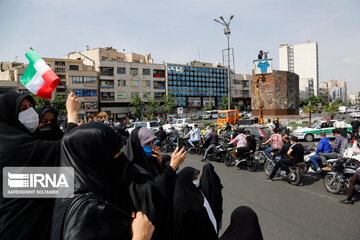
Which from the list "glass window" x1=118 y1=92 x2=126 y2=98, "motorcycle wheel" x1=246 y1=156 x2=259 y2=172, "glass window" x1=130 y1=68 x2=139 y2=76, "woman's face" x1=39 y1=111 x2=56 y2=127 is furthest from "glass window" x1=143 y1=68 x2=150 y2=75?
"woman's face" x1=39 y1=111 x2=56 y2=127

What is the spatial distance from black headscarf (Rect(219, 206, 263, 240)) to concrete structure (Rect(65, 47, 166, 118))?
5149 centimetres

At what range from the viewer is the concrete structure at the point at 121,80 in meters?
51.8

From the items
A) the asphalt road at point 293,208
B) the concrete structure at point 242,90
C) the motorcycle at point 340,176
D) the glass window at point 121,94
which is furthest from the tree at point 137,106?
the motorcycle at point 340,176

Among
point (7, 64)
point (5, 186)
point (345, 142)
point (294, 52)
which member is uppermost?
point (294, 52)

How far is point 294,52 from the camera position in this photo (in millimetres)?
137500

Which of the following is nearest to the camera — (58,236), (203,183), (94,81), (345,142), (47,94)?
(58,236)

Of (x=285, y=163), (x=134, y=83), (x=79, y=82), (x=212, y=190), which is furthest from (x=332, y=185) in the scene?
(x=134, y=83)

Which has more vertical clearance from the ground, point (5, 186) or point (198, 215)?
point (5, 186)

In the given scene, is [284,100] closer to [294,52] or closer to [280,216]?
[280,216]

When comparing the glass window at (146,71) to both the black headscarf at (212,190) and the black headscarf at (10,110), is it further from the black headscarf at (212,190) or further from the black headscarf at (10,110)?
the black headscarf at (10,110)

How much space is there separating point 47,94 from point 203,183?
93.8 inches

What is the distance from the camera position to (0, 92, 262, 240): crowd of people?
117 centimetres

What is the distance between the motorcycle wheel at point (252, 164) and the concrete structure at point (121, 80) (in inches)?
1780

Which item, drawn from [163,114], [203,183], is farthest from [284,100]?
[203,183]
